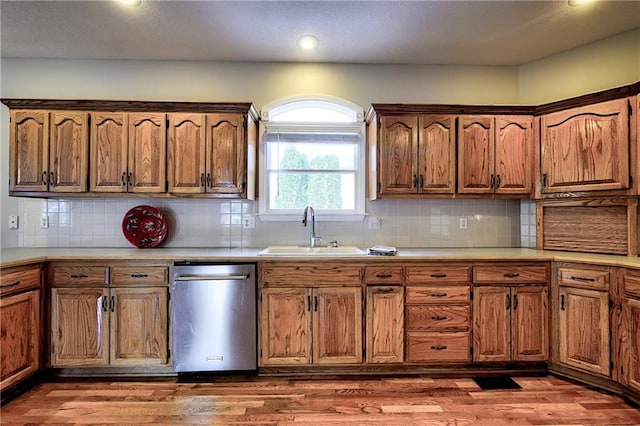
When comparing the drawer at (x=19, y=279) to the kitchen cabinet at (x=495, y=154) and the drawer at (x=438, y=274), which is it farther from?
the kitchen cabinet at (x=495, y=154)

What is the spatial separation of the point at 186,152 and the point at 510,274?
109 inches

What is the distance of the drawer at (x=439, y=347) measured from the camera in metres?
2.62

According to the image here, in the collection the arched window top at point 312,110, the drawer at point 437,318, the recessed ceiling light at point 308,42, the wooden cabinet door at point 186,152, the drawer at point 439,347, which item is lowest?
the drawer at point 439,347

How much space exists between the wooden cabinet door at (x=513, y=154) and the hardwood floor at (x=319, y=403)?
154cm

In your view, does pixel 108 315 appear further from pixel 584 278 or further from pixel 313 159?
pixel 584 278

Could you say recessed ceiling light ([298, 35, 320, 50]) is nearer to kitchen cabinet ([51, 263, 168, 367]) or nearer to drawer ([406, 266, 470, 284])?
drawer ([406, 266, 470, 284])

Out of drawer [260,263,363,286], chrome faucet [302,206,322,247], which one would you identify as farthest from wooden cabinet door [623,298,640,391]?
chrome faucet [302,206,322,247]

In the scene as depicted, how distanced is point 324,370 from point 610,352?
200cm

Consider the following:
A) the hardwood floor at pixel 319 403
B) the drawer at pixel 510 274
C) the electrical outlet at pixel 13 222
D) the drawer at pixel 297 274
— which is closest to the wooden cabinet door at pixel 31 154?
the electrical outlet at pixel 13 222

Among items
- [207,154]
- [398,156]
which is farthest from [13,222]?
[398,156]

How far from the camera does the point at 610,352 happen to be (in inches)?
93.0

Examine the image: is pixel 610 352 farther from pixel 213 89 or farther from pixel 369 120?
pixel 213 89

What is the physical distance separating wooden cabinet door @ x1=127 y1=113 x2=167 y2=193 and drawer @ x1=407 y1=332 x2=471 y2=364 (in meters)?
2.38

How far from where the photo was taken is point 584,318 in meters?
2.47
